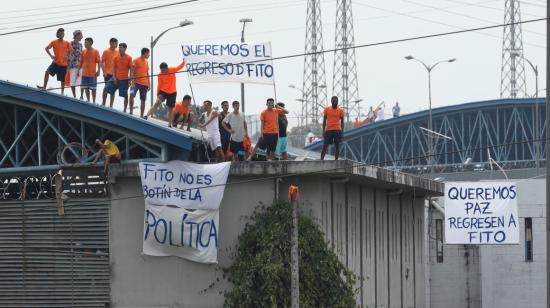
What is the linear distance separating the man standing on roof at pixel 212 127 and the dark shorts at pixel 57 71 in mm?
3873

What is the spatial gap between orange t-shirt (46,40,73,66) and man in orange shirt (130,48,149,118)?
1.74 m

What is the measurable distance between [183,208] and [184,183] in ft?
1.79

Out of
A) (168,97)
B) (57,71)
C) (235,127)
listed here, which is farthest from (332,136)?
(57,71)

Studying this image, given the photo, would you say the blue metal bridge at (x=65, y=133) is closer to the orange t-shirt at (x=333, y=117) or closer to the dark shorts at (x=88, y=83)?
the dark shorts at (x=88, y=83)

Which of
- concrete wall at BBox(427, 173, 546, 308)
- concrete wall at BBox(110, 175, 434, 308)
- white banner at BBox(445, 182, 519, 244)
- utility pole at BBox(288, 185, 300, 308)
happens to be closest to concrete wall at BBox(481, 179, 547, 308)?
concrete wall at BBox(427, 173, 546, 308)

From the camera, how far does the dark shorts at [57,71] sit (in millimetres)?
33688

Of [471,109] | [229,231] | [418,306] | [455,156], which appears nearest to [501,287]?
[418,306]

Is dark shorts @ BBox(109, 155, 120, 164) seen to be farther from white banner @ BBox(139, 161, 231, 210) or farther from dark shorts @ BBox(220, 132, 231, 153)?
dark shorts @ BBox(220, 132, 231, 153)

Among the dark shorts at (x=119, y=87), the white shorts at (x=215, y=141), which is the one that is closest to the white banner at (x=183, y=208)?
the white shorts at (x=215, y=141)

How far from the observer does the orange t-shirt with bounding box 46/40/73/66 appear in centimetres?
3356

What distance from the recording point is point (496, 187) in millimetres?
41719

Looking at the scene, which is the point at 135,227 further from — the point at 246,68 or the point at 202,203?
the point at 246,68

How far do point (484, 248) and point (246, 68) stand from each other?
22882mm

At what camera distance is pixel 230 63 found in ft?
104
